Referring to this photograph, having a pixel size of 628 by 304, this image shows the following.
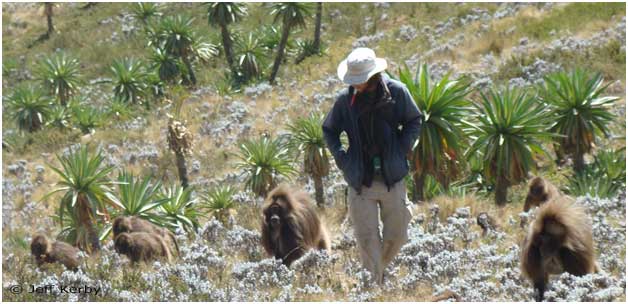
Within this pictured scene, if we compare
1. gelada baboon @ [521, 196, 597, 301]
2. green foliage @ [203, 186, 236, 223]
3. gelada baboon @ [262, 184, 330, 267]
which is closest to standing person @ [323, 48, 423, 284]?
gelada baboon @ [521, 196, 597, 301]

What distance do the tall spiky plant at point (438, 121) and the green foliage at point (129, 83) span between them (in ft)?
75.0

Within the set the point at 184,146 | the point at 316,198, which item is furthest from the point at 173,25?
the point at 316,198

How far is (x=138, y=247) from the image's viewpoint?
9.91 meters

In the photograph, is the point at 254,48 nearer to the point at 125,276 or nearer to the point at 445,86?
the point at 445,86

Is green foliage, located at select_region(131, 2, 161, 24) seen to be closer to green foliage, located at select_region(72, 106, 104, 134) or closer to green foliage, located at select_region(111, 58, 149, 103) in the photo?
green foliage, located at select_region(111, 58, 149, 103)

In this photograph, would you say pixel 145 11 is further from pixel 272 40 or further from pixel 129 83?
pixel 129 83

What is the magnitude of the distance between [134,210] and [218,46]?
26.8 m

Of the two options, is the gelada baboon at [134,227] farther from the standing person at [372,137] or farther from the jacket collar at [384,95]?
the jacket collar at [384,95]

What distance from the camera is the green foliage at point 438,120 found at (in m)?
11.4

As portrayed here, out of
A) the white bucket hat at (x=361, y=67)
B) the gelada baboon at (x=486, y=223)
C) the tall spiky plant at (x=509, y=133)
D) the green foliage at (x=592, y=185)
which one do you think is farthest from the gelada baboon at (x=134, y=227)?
the green foliage at (x=592, y=185)

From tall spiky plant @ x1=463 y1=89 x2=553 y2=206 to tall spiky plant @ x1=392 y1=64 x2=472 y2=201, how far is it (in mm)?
828

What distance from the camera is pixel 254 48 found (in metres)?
34.8

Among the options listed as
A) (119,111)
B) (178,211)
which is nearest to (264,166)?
(178,211)

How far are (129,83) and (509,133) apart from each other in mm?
23184
